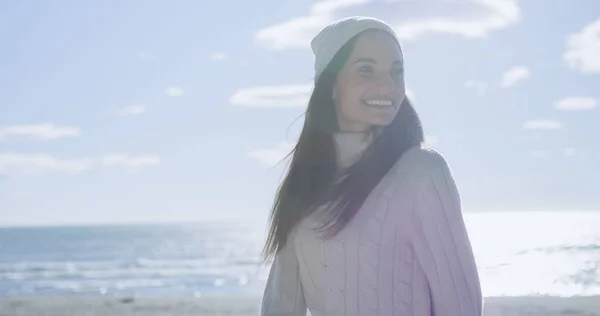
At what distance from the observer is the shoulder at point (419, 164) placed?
213cm

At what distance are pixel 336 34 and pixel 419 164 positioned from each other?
1.45ft

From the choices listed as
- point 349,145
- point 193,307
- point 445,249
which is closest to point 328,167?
point 349,145

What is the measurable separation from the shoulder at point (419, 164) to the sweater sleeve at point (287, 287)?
419 mm

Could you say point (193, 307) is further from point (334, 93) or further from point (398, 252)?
point (398, 252)

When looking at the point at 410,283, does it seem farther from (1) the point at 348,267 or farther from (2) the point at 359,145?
(2) the point at 359,145

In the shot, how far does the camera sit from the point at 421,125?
7.75ft

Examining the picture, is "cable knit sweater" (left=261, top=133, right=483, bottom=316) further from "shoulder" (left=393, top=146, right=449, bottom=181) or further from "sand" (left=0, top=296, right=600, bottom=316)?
"sand" (left=0, top=296, right=600, bottom=316)

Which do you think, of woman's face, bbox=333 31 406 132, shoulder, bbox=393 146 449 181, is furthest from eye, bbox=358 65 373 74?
shoulder, bbox=393 146 449 181

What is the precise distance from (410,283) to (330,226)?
0.25 m

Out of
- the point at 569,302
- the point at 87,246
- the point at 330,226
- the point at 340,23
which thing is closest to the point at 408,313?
the point at 330,226

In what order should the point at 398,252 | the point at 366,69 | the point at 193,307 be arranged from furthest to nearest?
the point at 193,307
the point at 366,69
the point at 398,252

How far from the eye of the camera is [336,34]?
7.72 feet

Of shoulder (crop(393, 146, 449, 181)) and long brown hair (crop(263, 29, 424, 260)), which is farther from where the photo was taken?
long brown hair (crop(263, 29, 424, 260))

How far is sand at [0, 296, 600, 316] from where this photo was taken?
14750 millimetres
